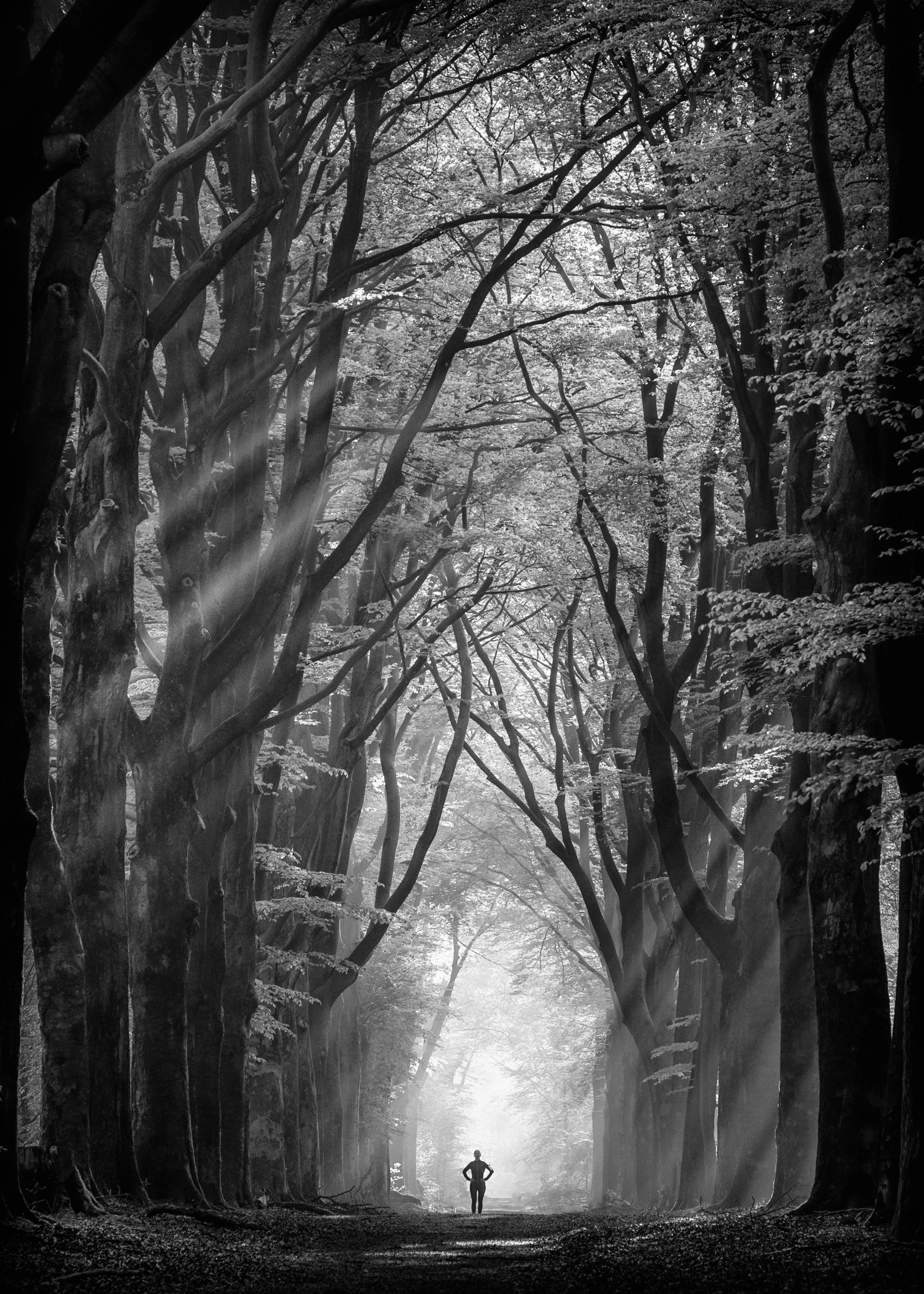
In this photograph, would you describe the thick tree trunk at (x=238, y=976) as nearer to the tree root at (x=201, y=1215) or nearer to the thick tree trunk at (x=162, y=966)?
the thick tree trunk at (x=162, y=966)

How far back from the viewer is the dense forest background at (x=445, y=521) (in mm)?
8094

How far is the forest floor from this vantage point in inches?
217

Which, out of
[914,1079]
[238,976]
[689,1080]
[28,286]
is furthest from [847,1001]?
[689,1080]

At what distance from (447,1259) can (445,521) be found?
36.9 ft

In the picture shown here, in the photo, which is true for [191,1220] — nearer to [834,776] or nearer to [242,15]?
[834,776]

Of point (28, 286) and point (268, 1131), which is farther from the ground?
point (28, 286)

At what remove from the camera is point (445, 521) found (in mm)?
18141

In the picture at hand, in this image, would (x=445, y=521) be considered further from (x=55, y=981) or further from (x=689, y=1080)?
(x=55, y=981)

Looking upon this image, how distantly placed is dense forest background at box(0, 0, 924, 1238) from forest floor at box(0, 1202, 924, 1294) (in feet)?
1.86

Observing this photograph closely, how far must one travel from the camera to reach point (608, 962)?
19.3 m

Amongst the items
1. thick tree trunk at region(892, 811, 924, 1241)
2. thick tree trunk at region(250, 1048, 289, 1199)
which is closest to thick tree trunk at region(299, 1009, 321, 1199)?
thick tree trunk at region(250, 1048, 289, 1199)

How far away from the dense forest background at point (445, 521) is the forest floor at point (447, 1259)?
567mm

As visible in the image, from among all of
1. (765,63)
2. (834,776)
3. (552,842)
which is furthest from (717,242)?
(552,842)

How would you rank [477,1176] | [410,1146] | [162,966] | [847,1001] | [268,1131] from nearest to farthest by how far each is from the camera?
1. [847,1001]
2. [162,966]
3. [268,1131]
4. [477,1176]
5. [410,1146]
